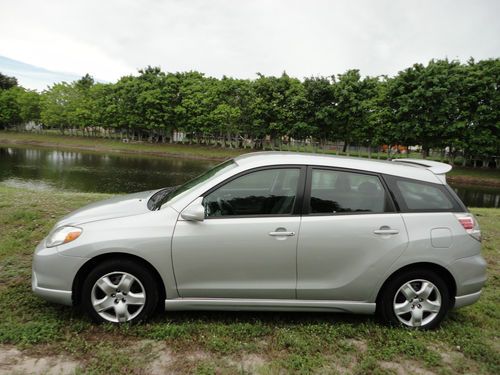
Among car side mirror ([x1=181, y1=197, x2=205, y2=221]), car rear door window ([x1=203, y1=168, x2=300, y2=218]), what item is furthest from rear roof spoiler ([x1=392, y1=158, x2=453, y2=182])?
car side mirror ([x1=181, y1=197, x2=205, y2=221])

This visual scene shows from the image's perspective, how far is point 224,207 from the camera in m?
3.56

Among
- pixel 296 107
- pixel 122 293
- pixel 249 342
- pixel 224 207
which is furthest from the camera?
pixel 296 107

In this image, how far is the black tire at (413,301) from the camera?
3574 mm

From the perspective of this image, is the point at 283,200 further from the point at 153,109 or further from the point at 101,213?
the point at 153,109

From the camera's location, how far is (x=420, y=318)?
363cm

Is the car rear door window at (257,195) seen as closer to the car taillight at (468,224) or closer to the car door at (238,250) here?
the car door at (238,250)

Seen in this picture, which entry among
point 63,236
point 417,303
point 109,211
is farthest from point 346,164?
point 63,236

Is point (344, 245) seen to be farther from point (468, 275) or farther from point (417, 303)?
point (468, 275)

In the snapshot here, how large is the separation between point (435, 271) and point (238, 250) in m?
1.98

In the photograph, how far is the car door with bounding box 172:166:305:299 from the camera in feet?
11.1

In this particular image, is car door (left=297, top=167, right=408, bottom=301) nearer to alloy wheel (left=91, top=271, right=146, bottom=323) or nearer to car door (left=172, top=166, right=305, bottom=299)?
car door (left=172, top=166, right=305, bottom=299)

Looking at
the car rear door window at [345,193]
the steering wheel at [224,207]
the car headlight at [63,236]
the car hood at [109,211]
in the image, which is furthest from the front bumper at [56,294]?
the car rear door window at [345,193]

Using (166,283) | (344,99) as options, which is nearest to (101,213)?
(166,283)

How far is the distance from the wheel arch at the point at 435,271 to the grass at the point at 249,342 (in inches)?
14.4
